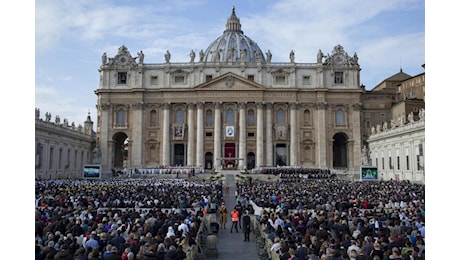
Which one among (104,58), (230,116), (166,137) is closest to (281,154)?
(230,116)

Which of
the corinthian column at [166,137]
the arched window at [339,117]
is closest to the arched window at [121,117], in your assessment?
the corinthian column at [166,137]

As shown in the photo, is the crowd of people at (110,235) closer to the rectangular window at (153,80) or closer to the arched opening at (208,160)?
the arched opening at (208,160)

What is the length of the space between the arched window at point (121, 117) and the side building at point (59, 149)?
5431 millimetres

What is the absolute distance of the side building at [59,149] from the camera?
4841 cm

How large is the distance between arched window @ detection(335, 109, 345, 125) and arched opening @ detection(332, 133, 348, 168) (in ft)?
8.34

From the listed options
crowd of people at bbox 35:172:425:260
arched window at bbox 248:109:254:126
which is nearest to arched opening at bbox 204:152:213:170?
arched window at bbox 248:109:254:126

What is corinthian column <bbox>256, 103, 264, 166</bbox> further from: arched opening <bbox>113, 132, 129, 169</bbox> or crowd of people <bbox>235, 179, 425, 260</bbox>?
crowd of people <bbox>235, 179, 425, 260</bbox>

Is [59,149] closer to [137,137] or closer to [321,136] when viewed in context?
[137,137]

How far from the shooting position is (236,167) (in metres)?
65.8

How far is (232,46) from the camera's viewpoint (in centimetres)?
10025

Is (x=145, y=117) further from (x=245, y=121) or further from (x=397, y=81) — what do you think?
(x=397, y=81)

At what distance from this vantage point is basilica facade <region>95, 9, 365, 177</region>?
68.5 metres

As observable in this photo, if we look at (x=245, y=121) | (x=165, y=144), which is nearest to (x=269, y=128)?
(x=245, y=121)
